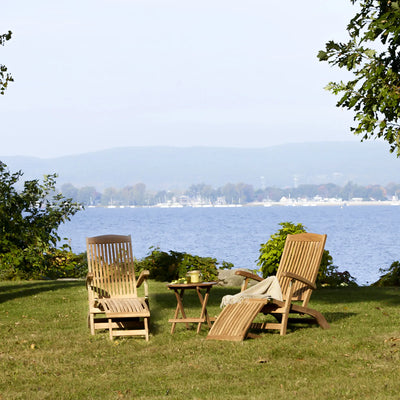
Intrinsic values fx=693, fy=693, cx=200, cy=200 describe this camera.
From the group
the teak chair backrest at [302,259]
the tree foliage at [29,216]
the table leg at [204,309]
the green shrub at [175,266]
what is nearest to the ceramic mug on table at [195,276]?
the table leg at [204,309]

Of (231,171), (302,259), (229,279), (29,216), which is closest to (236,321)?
(302,259)

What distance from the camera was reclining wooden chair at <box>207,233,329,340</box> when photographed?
303 inches

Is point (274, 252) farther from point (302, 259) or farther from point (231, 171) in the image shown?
point (231, 171)

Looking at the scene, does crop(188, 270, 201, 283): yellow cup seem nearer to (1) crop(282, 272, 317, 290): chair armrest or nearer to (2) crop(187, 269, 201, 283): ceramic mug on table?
(2) crop(187, 269, 201, 283): ceramic mug on table

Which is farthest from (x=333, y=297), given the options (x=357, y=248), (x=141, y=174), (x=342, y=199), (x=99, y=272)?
(x=141, y=174)

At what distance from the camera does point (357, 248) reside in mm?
53812

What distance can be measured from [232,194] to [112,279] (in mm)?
140730

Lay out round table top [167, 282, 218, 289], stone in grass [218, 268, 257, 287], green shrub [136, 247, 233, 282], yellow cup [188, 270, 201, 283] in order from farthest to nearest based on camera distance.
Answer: green shrub [136, 247, 233, 282]
stone in grass [218, 268, 257, 287]
yellow cup [188, 270, 201, 283]
round table top [167, 282, 218, 289]

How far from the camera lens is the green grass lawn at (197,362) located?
5594 millimetres

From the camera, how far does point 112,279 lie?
29.6 ft

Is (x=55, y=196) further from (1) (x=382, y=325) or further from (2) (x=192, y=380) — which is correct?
(2) (x=192, y=380)

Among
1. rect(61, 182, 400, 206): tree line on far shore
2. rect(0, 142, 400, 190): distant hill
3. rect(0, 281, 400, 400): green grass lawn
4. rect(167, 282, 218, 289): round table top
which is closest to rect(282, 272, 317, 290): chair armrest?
rect(0, 281, 400, 400): green grass lawn

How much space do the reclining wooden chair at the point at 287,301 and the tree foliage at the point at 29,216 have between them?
548 cm

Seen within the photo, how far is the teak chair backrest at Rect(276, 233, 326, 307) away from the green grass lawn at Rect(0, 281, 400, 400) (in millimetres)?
522
